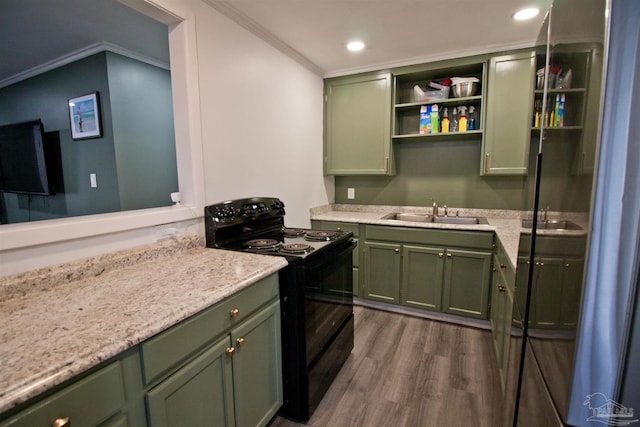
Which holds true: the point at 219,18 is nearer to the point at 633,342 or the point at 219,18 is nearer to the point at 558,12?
the point at 558,12

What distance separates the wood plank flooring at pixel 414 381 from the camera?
1601 mm

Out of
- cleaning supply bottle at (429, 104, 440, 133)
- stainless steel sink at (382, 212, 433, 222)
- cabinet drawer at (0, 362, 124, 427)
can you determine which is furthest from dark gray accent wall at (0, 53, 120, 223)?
cleaning supply bottle at (429, 104, 440, 133)

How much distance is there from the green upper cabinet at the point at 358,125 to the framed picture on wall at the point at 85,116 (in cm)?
209

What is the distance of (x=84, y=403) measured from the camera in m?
0.70

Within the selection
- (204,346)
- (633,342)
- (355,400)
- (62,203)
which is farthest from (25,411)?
(62,203)

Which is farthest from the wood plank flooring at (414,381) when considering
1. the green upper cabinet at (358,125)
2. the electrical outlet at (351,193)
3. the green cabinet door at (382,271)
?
the green upper cabinet at (358,125)

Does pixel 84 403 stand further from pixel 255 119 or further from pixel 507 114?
pixel 507 114

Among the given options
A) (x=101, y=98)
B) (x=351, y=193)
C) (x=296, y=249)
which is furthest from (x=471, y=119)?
(x=101, y=98)

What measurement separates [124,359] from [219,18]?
6.32 feet

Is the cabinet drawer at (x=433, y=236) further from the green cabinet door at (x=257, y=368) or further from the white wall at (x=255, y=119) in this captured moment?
the green cabinet door at (x=257, y=368)

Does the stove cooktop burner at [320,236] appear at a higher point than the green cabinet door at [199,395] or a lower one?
higher

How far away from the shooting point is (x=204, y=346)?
3.45ft

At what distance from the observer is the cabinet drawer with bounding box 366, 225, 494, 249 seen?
7.76 feet

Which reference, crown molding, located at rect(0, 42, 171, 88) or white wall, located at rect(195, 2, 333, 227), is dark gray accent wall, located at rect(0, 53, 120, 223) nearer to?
crown molding, located at rect(0, 42, 171, 88)
